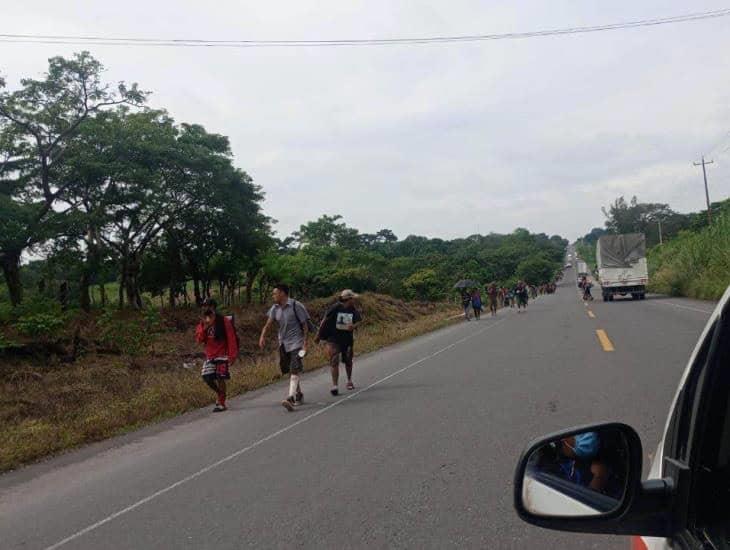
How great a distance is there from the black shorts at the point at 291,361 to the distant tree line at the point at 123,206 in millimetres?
15409

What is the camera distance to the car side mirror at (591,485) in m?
1.77

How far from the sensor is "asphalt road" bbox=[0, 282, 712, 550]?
4727mm

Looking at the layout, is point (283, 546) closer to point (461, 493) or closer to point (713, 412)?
point (461, 493)

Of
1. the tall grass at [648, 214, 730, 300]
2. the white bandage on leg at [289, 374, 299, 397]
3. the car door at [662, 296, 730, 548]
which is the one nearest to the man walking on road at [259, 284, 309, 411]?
the white bandage on leg at [289, 374, 299, 397]

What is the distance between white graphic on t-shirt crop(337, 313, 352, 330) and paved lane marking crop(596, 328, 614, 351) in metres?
5.97

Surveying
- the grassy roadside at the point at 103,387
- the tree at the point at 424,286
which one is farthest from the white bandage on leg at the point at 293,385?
the tree at the point at 424,286

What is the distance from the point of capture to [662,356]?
1246cm

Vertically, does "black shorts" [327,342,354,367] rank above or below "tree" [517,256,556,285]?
below

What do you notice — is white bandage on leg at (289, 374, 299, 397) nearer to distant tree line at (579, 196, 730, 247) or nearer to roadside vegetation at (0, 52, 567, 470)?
roadside vegetation at (0, 52, 567, 470)

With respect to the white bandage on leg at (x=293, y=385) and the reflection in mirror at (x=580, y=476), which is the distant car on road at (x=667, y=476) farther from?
the white bandage on leg at (x=293, y=385)

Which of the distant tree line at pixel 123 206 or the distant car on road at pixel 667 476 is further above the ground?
the distant tree line at pixel 123 206

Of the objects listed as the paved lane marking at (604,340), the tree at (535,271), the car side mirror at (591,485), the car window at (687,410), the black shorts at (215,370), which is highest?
the tree at (535,271)

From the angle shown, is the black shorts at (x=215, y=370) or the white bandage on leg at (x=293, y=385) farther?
the black shorts at (x=215, y=370)

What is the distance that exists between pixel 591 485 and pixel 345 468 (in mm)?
4649
